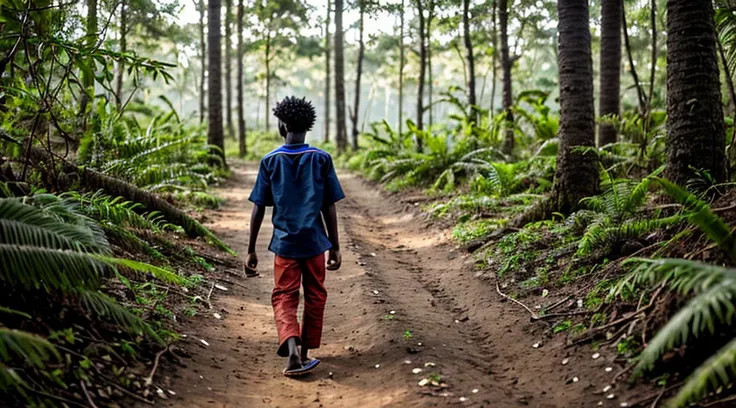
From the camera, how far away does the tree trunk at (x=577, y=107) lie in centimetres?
827

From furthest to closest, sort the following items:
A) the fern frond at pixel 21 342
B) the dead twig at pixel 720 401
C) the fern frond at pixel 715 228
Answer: the fern frond at pixel 715 228
the dead twig at pixel 720 401
the fern frond at pixel 21 342

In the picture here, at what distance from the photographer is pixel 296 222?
5023 mm

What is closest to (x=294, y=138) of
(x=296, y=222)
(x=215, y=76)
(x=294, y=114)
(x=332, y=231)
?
(x=294, y=114)

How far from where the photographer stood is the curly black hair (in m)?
5.18

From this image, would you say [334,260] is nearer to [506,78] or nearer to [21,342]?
[21,342]

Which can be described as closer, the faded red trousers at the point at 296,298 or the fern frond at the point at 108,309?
the fern frond at the point at 108,309

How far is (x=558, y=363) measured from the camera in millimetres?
4793

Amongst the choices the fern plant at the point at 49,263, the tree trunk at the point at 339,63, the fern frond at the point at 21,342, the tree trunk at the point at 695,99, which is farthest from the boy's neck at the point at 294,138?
the tree trunk at the point at 339,63

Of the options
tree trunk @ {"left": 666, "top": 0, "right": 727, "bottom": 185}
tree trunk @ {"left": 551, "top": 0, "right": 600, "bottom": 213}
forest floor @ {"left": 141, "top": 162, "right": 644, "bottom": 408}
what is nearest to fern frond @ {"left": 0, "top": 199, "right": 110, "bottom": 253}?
forest floor @ {"left": 141, "top": 162, "right": 644, "bottom": 408}

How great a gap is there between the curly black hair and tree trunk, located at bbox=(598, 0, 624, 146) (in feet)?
26.6

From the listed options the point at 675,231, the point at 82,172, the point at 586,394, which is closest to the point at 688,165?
the point at 675,231

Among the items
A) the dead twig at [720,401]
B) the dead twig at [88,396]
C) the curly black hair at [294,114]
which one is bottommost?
the dead twig at [88,396]

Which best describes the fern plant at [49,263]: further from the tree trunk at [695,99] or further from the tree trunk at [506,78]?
the tree trunk at [506,78]

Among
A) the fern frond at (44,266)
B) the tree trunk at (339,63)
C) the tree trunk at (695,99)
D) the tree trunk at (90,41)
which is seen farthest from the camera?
the tree trunk at (339,63)
